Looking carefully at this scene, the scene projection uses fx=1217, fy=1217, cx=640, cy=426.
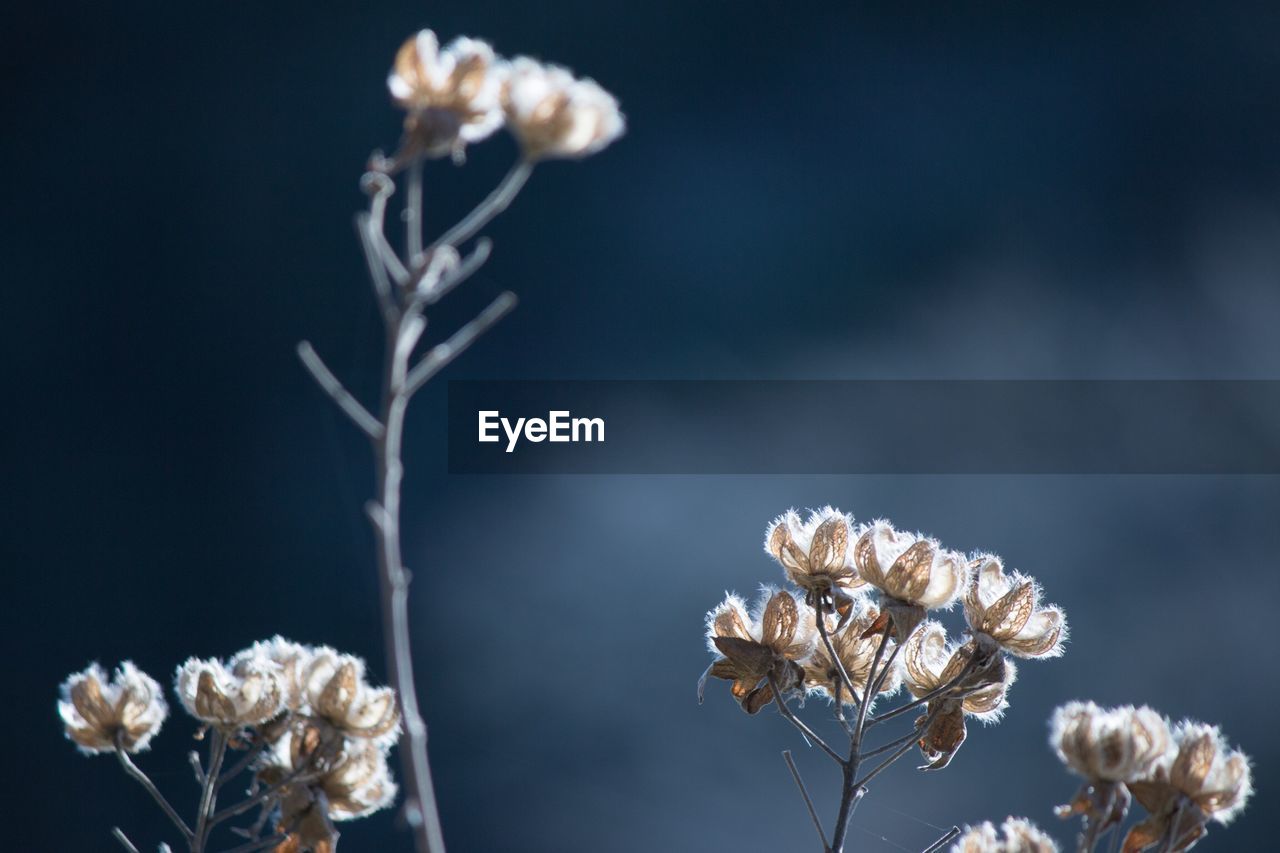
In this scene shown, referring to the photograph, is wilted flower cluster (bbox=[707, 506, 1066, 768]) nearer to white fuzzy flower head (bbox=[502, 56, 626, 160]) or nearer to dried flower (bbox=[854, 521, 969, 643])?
dried flower (bbox=[854, 521, 969, 643])

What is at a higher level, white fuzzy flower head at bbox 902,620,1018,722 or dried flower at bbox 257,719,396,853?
white fuzzy flower head at bbox 902,620,1018,722

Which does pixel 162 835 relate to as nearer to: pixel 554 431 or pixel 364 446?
pixel 364 446

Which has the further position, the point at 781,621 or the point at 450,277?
the point at 781,621

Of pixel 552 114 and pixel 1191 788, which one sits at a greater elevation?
pixel 552 114

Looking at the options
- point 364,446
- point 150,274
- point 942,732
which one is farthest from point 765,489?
Answer: point 942,732

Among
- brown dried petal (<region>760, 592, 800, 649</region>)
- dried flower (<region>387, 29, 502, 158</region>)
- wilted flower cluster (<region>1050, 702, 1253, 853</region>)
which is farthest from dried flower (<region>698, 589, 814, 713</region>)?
dried flower (<region>387, 29, 502, 158</region>)

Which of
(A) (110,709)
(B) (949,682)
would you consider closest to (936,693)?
(B) (949,682)

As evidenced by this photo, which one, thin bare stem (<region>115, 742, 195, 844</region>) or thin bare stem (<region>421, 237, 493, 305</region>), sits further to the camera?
thin bare stem (<region>115, 742, 195, 844</region>)

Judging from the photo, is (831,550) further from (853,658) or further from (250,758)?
(250,758)

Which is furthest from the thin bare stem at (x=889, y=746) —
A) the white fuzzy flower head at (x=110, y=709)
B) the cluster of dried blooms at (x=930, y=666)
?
the white fuzzy flower head at (x=110, y=709)
